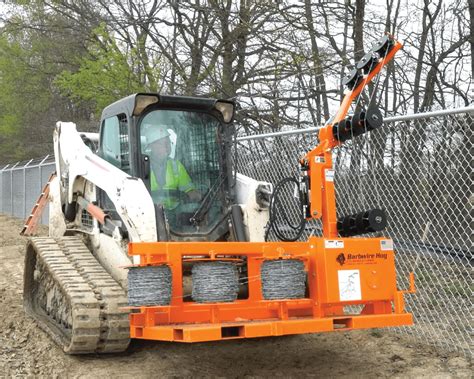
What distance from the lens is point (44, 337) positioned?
6.12m

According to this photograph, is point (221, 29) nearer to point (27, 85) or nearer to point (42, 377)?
point (42, 377)

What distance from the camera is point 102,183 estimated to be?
5.86m

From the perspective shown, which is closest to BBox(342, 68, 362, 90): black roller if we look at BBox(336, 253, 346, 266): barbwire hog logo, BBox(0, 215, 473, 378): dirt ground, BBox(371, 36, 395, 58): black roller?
BBox(371, 36, 395, 58): black roller

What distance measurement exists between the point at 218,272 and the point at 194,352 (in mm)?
1542

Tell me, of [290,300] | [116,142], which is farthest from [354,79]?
Answer: [116,142]

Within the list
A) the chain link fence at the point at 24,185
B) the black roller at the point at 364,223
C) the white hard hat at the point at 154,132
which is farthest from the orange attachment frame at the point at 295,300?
the chain link fence at the point at 24,185

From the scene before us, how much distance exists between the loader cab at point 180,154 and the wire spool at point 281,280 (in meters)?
1.21

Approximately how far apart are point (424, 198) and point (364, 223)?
5.36 ft

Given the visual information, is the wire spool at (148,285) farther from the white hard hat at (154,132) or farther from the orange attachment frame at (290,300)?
the white hard hat at (154,132)

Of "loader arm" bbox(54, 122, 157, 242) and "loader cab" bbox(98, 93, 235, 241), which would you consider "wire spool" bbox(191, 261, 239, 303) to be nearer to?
"loader arm" bbox(54, 122, 157, 242)

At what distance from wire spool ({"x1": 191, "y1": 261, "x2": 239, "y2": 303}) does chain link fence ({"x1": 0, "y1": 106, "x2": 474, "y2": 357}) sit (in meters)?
1.78

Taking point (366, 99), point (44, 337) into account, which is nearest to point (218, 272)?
point (44, 337)

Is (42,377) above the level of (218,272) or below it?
below

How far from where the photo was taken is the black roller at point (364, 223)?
4.87m
